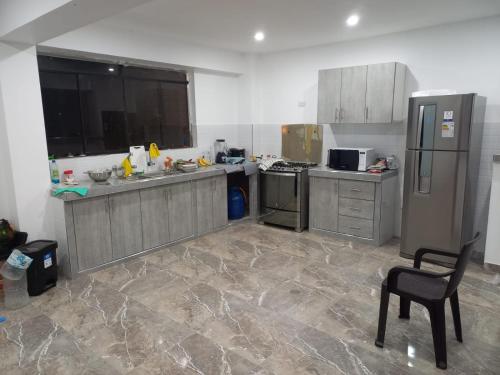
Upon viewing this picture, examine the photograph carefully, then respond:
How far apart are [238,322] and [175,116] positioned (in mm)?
3362

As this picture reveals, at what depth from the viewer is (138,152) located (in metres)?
4.34

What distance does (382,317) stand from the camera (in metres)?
2.44

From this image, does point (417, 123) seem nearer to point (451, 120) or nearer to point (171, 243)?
point (451, 120)

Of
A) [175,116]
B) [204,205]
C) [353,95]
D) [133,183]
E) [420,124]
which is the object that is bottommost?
[204,205]

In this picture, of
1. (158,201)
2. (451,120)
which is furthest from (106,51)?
(451,120)

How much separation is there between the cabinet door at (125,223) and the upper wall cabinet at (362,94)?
105 inches

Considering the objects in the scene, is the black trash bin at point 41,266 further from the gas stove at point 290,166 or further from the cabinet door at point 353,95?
the cabinet door at point 353,95

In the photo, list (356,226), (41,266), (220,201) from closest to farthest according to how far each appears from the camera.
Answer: (41,266) → (356,226) → (220,201)

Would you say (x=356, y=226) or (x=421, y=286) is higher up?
(x=421, y=286)

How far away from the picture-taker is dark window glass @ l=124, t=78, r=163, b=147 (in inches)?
181

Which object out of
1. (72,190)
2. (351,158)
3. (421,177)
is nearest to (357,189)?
(351,158)

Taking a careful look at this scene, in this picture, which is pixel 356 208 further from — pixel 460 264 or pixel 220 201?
pixel 460 264

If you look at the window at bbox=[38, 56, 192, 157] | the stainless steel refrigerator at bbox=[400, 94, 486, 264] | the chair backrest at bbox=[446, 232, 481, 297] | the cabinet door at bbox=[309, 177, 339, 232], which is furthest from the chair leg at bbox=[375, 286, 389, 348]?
the window at bbox=[38, 56, 192, 157]

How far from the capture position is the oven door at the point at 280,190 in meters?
4.89
